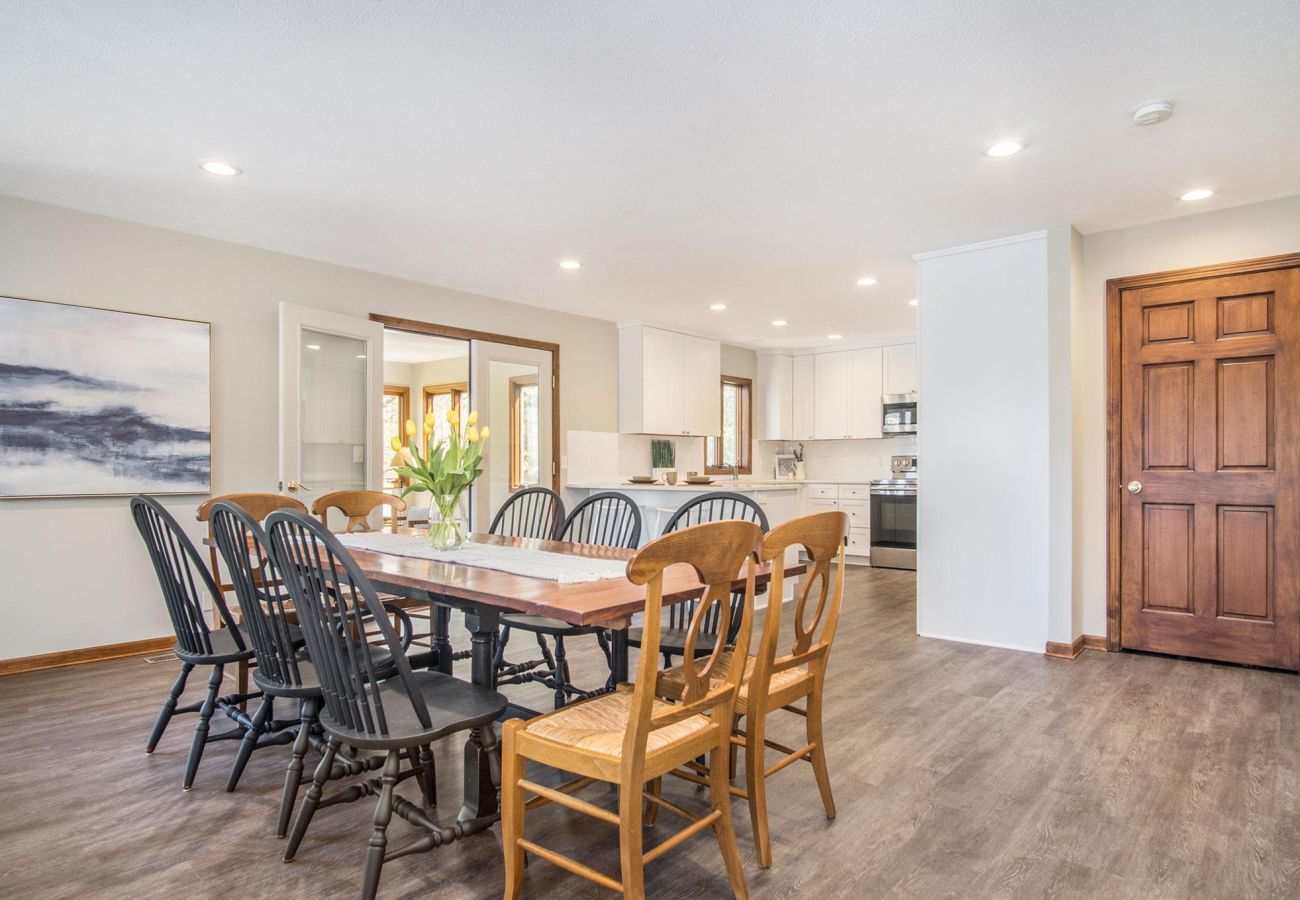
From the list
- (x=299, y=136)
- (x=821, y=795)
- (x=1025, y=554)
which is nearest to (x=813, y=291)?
(x=1025, y=554)

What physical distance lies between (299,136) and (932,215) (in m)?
3.05

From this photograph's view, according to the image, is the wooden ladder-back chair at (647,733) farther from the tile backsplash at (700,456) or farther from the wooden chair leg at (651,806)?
the tile backsplash at (700,456)

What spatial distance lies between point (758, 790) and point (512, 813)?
65 centimetres

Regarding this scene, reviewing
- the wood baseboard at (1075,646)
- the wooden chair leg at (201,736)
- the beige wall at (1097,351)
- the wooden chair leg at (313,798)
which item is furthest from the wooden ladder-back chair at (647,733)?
the beige wall at (1097,351)

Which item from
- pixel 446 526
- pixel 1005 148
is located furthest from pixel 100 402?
pixel 1005 148

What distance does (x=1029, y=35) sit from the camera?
2.31 meters

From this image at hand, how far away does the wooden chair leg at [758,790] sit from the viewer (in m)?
1.92

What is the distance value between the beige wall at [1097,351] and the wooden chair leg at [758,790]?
3.08 m

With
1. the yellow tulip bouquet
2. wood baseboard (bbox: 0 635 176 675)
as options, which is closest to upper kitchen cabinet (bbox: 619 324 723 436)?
wood baseboard (bbox: 0 635 176 675)

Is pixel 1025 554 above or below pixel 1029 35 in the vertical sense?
below

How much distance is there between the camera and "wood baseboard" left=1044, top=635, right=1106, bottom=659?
13.4ft

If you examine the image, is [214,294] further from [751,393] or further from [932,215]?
[751,393]

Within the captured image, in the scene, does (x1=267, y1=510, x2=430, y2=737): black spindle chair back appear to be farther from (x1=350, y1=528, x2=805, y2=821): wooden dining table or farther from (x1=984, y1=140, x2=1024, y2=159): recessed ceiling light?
(x1=984, y1=140, x2=1024, y2=159): recessed ceiling light

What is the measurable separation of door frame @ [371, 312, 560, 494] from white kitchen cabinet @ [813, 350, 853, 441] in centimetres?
346
